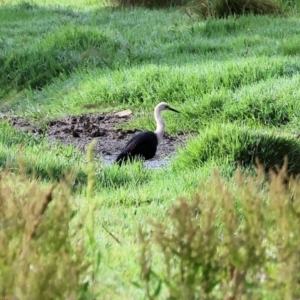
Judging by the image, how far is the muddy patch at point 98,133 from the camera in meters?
7.10

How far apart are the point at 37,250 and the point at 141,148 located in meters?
4.16

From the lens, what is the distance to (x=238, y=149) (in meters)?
5.91

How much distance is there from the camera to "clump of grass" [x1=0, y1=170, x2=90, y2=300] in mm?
2213

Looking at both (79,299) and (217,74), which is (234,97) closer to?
(217,74)

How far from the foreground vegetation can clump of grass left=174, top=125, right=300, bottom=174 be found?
0.01 m

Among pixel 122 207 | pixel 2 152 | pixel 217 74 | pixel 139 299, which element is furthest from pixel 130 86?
pixel 139 299

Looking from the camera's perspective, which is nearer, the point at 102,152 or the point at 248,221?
the point at 248,221

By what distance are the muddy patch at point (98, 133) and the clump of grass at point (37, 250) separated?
165 inches

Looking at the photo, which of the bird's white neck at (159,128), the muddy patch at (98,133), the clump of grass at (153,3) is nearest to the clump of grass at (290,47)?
the muddy patch at (98,133)

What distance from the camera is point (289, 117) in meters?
7.55

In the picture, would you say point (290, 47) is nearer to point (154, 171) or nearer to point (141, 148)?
point (141, 148)

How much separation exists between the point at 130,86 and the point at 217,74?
96cm

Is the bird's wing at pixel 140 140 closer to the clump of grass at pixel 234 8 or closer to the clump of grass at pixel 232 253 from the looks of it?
the clump of grass at pixel 232 253

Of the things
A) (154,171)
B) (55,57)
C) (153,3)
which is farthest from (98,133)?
(153,3)
